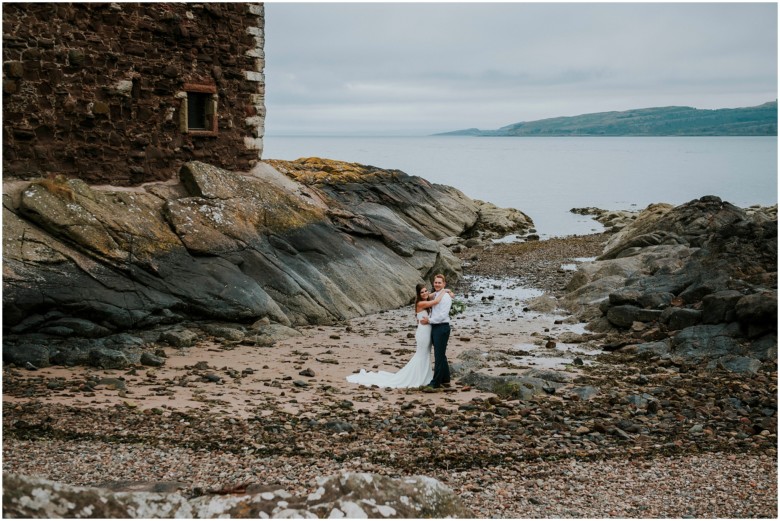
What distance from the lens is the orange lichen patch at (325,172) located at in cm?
3481

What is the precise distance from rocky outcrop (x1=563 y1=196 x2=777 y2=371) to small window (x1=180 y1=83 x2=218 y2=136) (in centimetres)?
1193

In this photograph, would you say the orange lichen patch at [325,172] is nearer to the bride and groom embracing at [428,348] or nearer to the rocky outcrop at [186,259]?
the rocky outcrop at [186,259]

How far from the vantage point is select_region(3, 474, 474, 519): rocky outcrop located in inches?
226

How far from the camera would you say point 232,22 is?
76.0 ft

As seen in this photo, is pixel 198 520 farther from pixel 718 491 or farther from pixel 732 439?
pixel 732 439

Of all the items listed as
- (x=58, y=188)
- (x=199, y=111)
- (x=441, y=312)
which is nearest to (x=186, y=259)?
(x=58, y=188)

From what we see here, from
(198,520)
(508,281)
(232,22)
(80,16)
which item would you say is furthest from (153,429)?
(508,281)

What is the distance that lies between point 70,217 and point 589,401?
1225cm

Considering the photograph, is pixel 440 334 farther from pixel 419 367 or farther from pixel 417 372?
pixel 417 372

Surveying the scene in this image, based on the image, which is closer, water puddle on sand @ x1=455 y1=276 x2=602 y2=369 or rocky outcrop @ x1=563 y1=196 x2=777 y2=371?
rocky outcrop @ x1=563 y1=196 x2=777 y2=371

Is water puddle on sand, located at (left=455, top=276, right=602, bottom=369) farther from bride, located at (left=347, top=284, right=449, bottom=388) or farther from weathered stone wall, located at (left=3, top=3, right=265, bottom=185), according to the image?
weathered stone wall, located at (left=3, top=3, right=265, bottom=185)

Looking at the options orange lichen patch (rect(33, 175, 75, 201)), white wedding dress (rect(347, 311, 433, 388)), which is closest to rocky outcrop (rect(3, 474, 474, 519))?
white wedding dress (rect(347, 311, 433, 388))

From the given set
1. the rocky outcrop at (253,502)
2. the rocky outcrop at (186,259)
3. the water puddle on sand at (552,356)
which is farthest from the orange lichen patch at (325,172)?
the rocky outcrop at (253,502)

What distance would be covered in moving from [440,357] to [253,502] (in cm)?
906
